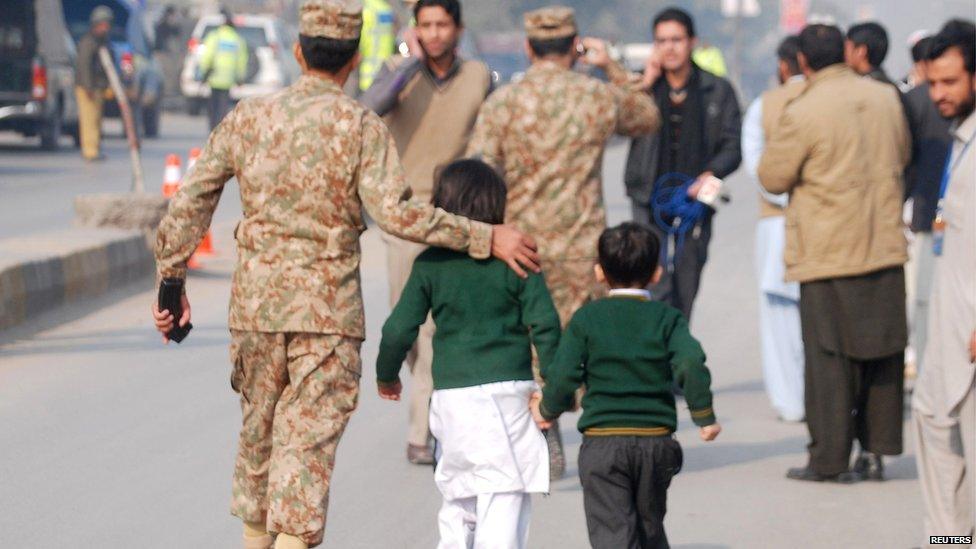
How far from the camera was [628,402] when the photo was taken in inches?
204

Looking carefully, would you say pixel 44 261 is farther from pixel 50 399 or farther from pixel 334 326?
pixel 334 326

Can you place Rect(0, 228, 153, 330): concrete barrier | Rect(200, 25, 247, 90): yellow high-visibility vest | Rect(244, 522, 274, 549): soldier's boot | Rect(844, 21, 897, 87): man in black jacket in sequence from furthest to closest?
Rect(200, 25, 247, 90): yellow high-visibility vest → Rect(0, 228, 153, 330): concrete barrier → Rect(844, 21, 897, 87): man in black jacket → Rect(244, 522, 274, 549): soldier's boot

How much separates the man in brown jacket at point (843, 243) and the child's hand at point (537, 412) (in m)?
2.36

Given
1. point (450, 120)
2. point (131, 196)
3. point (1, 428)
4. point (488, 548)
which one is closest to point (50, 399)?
point (1, 428)

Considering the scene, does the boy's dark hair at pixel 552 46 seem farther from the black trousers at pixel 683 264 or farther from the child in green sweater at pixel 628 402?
the child in green sweater at pixel 628 402

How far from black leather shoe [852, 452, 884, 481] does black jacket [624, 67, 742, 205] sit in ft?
6.11

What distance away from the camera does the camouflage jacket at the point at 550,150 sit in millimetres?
7156

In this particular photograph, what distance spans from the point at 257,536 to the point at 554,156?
225cm

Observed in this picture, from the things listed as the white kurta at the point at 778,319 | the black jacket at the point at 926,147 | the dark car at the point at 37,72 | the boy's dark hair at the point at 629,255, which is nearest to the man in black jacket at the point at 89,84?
the dark car at the point at 37,72

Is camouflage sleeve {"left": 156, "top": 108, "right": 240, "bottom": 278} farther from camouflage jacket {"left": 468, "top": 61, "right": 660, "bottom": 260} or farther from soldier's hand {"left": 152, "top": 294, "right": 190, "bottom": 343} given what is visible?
camouflage jacket {"left": 468, "top": 61, "right": 660, "bottom": 260}

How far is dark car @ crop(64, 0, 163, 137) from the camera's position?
30500mm

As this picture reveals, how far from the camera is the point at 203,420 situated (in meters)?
8.74

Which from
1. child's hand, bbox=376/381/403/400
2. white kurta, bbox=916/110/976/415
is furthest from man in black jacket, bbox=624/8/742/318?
child's hand, bbox=376/381/403/400

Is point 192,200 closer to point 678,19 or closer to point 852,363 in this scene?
point 852,363
